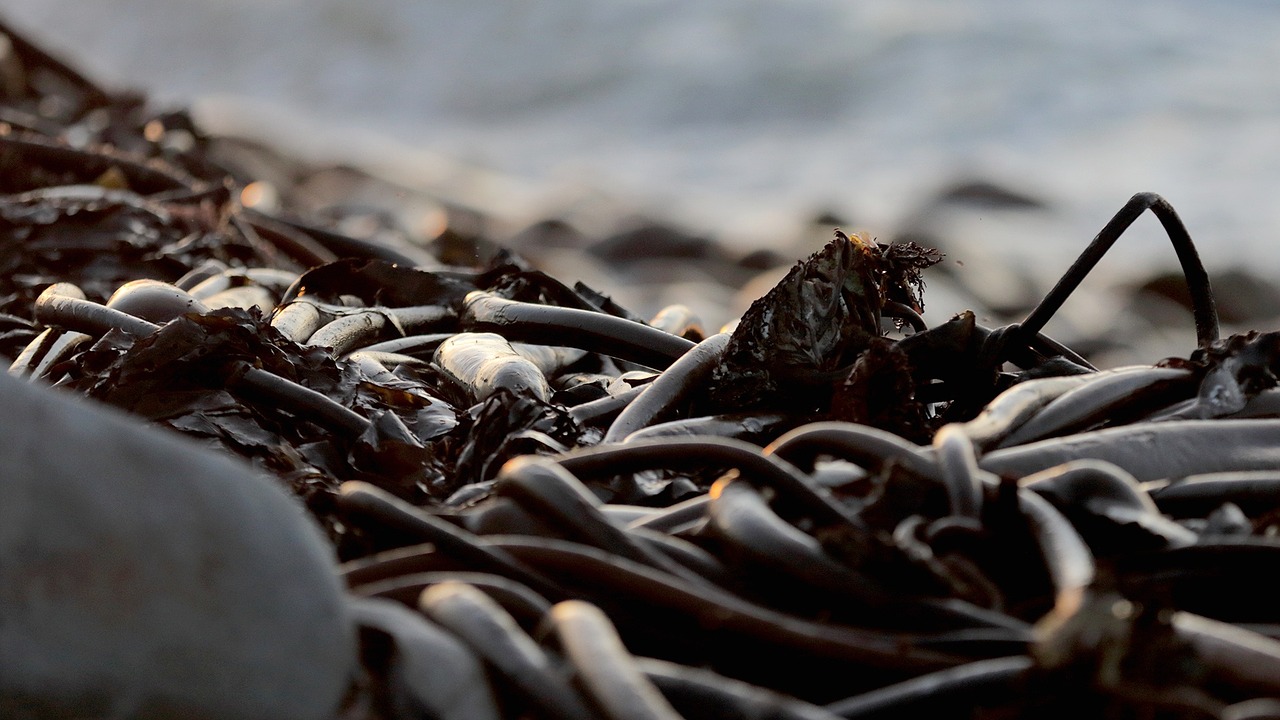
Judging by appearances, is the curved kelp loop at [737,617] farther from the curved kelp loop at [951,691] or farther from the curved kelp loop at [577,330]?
the curved kelp loop at [577,330]

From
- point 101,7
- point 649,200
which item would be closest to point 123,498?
point 649,200

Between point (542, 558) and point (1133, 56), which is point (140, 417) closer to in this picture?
point (542, 558)

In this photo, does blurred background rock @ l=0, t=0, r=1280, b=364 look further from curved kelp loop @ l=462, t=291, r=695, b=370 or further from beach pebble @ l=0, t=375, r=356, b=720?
beach pebble @ l=0, t=375, r=356, b=720

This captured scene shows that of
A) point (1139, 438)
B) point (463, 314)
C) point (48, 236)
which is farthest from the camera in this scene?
point (48, 236)

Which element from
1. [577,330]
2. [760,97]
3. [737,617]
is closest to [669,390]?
[577,330]

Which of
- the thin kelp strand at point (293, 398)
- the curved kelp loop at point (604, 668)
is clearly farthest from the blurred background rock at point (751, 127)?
the curved kelp loop at point (604, 668)

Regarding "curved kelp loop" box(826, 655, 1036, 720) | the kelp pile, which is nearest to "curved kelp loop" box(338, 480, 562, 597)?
the kelp pile
